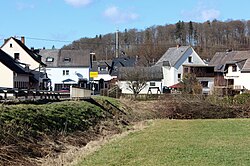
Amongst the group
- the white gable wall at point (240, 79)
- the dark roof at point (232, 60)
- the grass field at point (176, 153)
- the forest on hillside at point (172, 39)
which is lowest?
the grass field at point (176, 153)

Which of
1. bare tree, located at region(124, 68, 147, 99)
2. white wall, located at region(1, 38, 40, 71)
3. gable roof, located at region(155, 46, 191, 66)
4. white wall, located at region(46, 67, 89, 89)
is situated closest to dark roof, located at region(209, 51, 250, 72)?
gable roof, located at region(155, 46, 191, 66)

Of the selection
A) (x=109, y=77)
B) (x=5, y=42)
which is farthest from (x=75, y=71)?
(x=109, y=77)

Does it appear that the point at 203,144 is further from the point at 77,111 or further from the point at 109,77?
the point at 109,77

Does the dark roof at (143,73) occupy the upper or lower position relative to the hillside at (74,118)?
upper

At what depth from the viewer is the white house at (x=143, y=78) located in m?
71.2

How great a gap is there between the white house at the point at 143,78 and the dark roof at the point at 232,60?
34.5 ft

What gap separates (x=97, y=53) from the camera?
14775cm

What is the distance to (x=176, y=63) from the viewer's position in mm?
83562

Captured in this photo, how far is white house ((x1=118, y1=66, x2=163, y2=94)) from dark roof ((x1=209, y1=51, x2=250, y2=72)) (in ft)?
34.5

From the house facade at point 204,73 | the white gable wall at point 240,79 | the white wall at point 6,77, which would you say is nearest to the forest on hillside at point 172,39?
the house facade at point 204,73

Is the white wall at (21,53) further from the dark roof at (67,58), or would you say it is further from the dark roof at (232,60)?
the dark roof at (232,60)

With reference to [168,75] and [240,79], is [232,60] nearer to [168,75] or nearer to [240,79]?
[240,79]

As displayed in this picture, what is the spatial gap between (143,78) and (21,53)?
22232 mm

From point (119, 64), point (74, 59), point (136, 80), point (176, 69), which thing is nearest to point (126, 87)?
point (136, 80)
